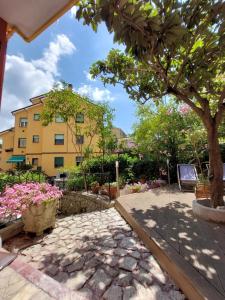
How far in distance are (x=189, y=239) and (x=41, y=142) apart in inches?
912

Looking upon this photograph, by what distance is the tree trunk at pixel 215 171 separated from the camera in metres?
3.92

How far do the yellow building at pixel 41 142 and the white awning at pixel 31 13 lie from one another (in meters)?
19.9

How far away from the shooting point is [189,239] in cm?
298

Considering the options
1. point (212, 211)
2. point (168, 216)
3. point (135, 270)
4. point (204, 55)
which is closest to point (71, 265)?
point (135, 270)

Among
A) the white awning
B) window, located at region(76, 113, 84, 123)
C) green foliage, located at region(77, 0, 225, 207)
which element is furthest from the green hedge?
the white awning

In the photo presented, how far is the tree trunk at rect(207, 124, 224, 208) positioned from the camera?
3916mm

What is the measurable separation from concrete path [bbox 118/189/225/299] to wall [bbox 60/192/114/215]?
2.00 metres

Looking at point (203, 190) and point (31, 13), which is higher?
point (31, 13)

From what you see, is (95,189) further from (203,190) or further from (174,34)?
(174,34)

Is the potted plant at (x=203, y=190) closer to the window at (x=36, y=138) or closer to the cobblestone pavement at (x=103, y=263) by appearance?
the cobblestone pavement at (x=103, y=263)

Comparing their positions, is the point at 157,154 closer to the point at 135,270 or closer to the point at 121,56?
the point at 121,56

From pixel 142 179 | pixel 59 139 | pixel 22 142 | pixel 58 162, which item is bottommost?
pixel 142 179

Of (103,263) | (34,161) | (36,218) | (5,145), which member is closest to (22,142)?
(34,161)

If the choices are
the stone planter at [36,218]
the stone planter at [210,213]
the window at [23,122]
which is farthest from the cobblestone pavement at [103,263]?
the window at [23,122]
